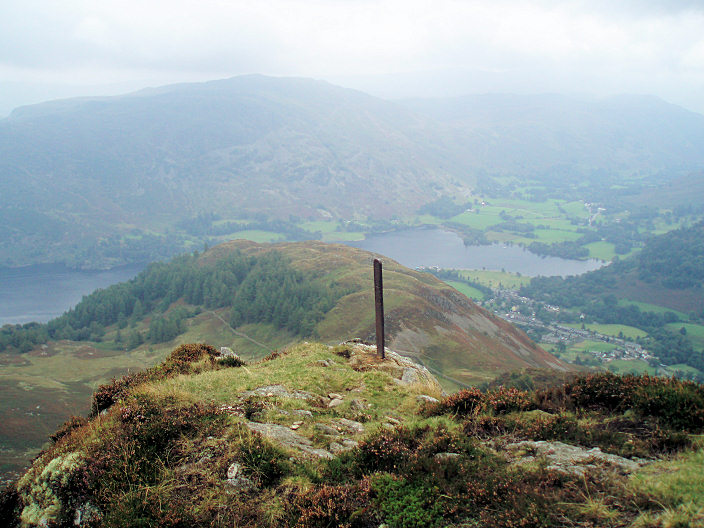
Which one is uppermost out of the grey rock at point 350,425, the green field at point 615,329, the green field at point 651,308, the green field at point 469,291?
the grey rock at point 350,425

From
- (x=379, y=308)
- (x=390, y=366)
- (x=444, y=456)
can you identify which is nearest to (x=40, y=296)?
(x=379, y=308)

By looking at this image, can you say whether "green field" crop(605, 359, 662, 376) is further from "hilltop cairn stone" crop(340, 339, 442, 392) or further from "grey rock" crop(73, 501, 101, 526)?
"grey rock" crop(73, 501, 101, 526)

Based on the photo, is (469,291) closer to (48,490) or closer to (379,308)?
(379,308)

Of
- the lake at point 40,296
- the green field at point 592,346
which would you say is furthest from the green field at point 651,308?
the lake at point 40,296

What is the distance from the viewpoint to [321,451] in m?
9.48

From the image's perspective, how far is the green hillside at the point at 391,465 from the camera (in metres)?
6.49

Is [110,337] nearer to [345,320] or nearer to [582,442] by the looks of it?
[345,320]

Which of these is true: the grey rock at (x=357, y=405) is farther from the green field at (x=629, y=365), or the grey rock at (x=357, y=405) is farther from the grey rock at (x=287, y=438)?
the green field at (x=629, y=365)

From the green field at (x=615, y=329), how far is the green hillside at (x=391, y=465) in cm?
15125

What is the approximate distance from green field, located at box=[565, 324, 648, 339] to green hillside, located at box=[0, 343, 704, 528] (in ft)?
496

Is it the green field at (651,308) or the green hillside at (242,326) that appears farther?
the green field at (651,308)

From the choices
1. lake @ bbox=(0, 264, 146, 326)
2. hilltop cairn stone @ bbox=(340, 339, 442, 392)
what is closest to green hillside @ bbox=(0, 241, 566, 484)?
hilltop cairn stone @ bbox=(340, 339, 442, 392)

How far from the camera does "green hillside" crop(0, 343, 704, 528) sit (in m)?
6.49

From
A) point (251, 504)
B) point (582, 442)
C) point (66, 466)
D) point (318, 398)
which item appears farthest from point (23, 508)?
point (582, 442)
